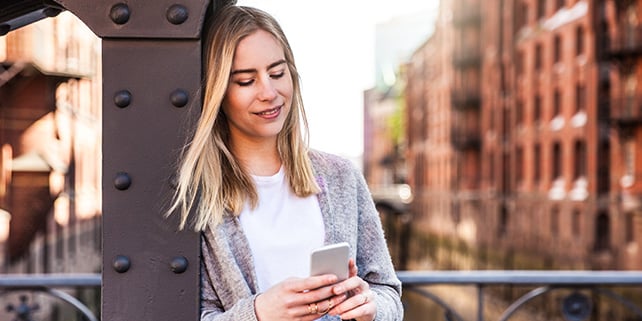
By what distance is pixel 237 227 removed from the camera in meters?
1.89

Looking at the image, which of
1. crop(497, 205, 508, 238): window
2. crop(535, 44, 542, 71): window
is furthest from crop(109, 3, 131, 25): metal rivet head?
crop(497, 205, 508, 238): window

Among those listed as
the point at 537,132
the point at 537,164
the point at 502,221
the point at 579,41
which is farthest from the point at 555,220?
the point at 502,221

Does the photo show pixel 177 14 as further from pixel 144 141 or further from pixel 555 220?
pixel 555 220

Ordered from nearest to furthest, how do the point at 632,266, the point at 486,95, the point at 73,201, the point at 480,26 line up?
the point at 73,201 < the point at 632,266 < the point at 486,95 < the point at 480,26

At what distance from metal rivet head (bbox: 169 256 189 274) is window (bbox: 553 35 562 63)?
29721mm

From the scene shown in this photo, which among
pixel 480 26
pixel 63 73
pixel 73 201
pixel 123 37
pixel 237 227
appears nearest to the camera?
pixel 123 37

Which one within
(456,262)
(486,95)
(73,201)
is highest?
(486,95)

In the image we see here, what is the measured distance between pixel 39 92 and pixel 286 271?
16.3 m

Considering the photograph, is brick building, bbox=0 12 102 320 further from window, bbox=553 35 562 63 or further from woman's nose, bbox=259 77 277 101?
window, bbox=553 35 562 63

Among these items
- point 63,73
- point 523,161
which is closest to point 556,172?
point 523,161

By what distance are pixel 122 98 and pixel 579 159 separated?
28.2m

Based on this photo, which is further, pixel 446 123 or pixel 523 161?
pixel 446 123

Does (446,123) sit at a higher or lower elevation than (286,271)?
higher

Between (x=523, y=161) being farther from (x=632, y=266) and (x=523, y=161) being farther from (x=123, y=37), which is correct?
(x=123, y=37)
